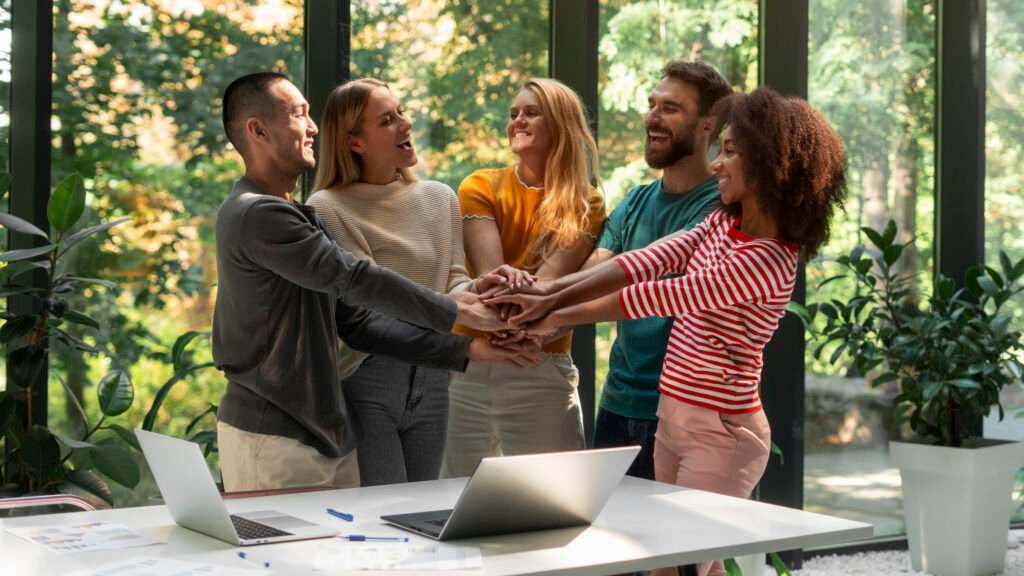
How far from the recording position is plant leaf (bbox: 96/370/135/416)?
3.09 meters

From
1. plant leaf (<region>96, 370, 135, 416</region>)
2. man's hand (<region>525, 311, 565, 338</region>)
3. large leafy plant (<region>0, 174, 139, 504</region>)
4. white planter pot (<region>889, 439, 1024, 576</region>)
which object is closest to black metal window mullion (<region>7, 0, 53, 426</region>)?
large leafy plant (<region>0, 174, 139, 504</region>)

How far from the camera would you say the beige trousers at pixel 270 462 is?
2.40m

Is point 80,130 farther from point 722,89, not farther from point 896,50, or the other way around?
point 896,50

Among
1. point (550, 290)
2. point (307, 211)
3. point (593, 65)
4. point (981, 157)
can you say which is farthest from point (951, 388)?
point (307, 211)

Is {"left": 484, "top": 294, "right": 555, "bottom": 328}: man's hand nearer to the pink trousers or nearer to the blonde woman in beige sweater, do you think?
the blonde woman in beige sweater

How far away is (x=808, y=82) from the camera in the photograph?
4.51 m

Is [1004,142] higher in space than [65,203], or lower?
higher

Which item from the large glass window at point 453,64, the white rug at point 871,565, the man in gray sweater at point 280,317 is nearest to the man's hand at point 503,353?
the man in gray sweater at point 280,317

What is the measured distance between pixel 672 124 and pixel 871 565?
Result: 7.95 ft

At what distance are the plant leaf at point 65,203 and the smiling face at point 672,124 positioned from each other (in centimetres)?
155

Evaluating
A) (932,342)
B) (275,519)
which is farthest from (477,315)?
(932,342)

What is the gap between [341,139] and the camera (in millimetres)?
2795

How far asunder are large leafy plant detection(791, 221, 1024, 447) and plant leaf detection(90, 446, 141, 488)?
7.99 ft

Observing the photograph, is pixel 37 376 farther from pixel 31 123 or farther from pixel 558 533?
pixel 558 533
